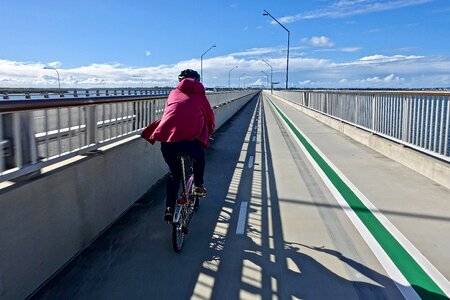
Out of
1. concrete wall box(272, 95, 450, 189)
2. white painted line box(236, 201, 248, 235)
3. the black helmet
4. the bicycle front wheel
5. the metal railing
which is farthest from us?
the metal railing

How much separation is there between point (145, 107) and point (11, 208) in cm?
575

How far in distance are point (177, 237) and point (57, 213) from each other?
1.33m

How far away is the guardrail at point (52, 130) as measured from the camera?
391 cm

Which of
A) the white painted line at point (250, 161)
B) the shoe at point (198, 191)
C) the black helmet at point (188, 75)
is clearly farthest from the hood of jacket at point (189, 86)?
the white painted line at point (250, 161)

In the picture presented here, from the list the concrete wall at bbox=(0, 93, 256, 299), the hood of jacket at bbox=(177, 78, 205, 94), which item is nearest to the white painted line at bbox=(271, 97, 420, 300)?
the hood of jacket at bbox=(177, 78, 205, 94)

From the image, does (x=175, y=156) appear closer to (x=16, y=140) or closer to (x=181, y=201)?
(x=181, y=201)

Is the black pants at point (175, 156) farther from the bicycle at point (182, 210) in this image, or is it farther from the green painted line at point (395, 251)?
the green painted line at point (395, 251)

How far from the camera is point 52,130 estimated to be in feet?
17.1

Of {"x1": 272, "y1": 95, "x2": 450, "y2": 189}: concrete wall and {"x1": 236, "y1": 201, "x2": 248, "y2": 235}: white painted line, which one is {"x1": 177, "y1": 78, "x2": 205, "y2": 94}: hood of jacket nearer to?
{"x1": 236, "y1": 201, "x2": 248, "y2": 235}: white painted line

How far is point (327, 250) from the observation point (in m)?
4.80

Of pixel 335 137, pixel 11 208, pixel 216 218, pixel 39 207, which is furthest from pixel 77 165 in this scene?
pixel 335 137

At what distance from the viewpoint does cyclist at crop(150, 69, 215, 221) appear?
4.73 metres

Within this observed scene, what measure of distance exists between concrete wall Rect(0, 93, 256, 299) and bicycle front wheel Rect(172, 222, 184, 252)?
115 cm

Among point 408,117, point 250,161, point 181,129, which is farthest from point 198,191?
point 408,117
